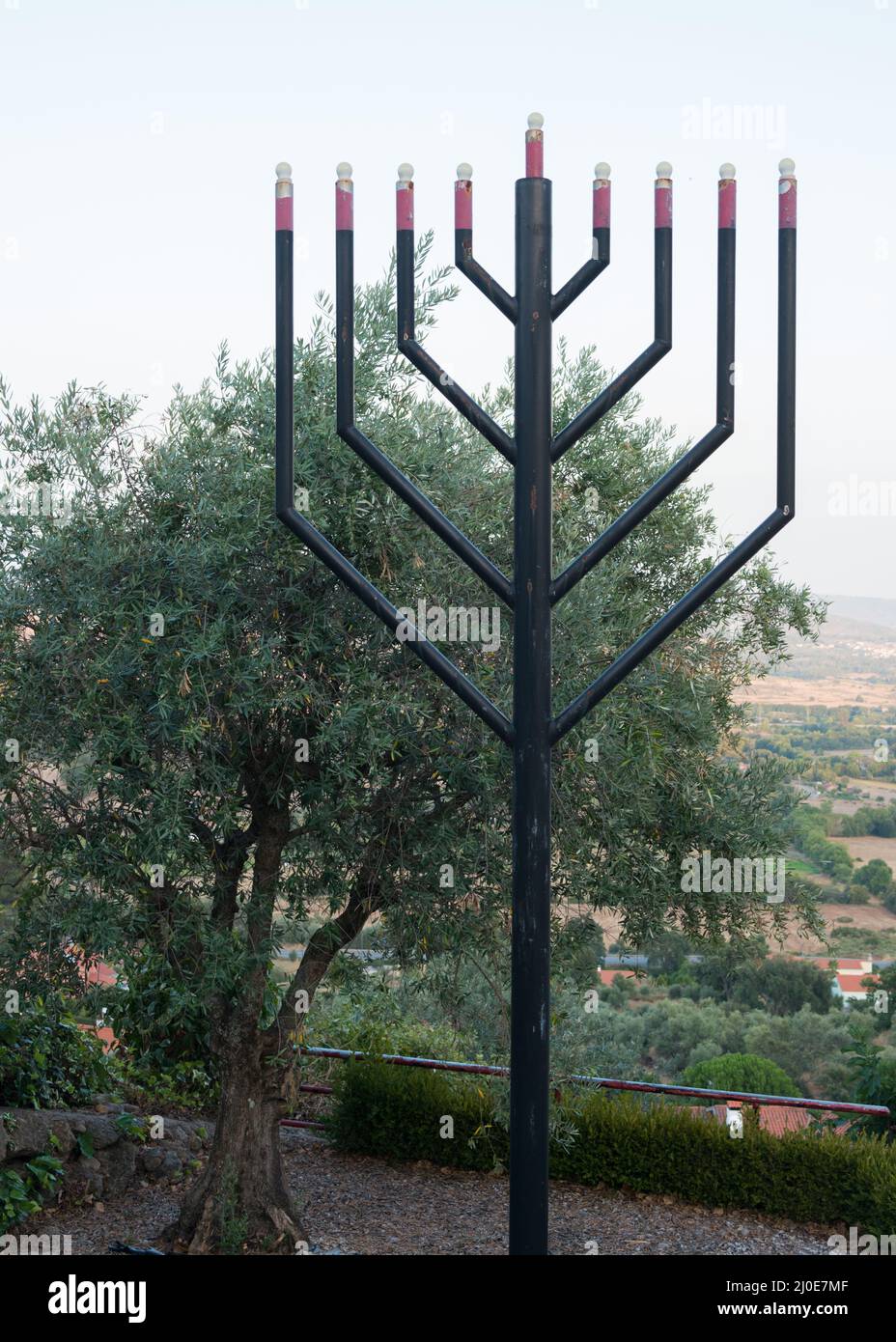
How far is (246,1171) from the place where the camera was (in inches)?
306

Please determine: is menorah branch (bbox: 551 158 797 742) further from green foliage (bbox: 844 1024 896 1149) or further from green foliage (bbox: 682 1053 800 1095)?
green foliage (bbox: 682 1053 800 1095)

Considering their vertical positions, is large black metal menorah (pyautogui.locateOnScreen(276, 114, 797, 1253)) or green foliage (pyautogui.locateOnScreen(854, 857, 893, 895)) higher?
large black metal menorah (pyautogui.locateOnScreen(276, 114, 797, 1253))

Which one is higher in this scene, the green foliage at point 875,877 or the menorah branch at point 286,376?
the menorah branch at point 286,376

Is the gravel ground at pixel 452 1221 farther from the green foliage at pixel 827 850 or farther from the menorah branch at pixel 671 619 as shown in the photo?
the green foliage at pixel 827 850

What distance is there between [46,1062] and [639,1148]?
4352mm

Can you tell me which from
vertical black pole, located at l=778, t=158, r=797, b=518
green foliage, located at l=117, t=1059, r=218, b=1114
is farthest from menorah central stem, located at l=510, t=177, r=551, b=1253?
green foliage, located at l=117, t=1059, r=218, b=1114

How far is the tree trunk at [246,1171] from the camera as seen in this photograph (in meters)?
7.64

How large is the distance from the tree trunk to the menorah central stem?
12.5 feet

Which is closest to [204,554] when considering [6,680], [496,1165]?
[6,680]

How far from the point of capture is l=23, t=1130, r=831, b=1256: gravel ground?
7988 mm

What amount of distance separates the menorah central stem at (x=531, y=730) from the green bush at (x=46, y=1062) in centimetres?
497

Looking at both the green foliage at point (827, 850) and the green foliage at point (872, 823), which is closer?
the green foliage at point (827, 850)

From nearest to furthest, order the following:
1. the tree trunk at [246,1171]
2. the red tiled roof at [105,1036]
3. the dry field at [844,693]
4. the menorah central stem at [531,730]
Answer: the menorah central stem at [531,730] < the tree trunk at [246,1171] < the red tiled roof at [105,1036] < the dry field at [844,693]

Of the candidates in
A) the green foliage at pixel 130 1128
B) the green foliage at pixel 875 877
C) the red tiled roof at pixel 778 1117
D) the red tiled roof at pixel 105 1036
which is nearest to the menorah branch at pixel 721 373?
the red tiled roof at pixel 778 1117
